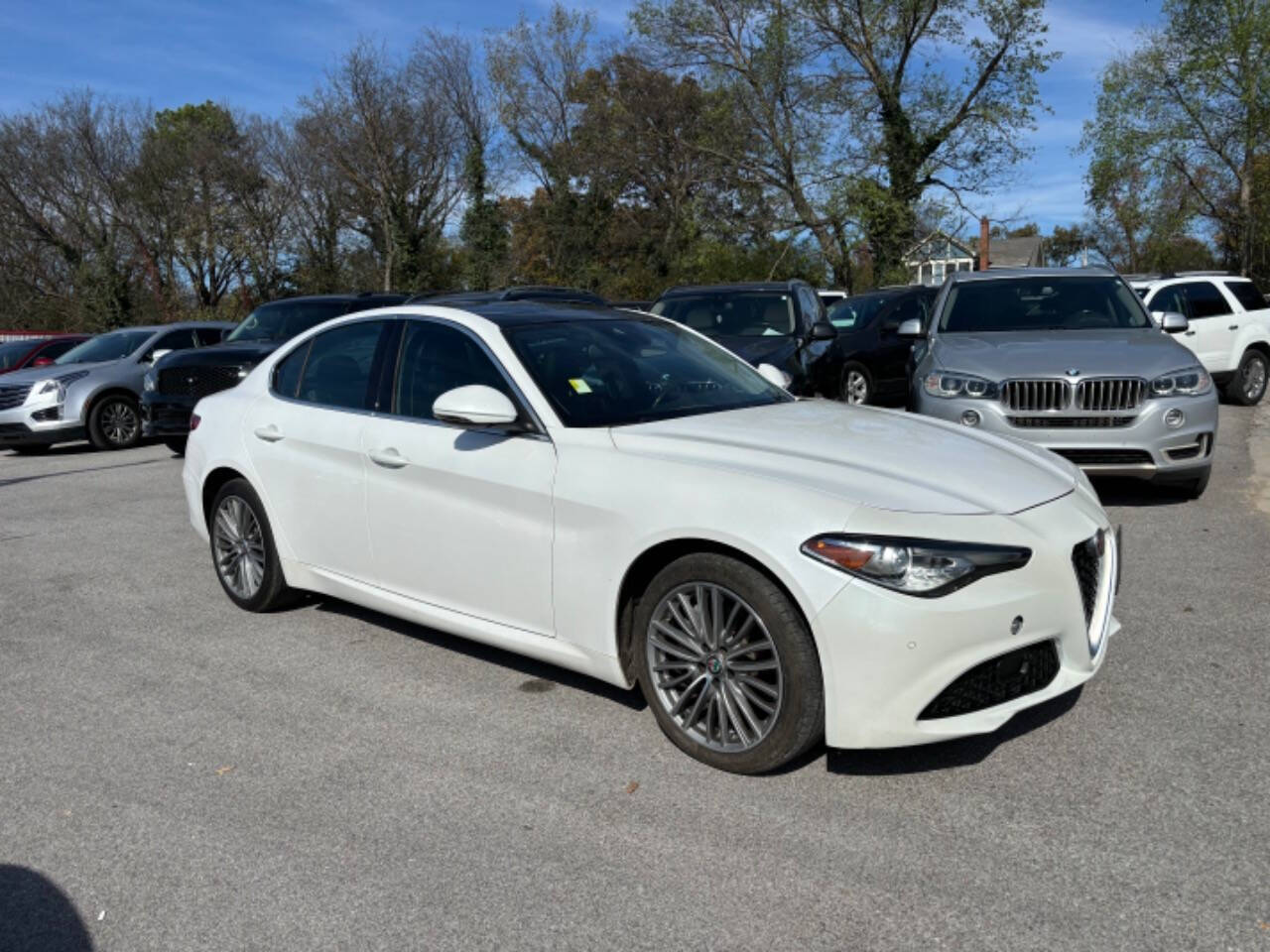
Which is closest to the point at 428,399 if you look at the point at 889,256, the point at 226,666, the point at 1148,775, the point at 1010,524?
the point at 226,666

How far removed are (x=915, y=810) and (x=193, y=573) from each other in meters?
5.06

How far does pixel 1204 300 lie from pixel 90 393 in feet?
48.7

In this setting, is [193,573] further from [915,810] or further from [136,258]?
[136,258]

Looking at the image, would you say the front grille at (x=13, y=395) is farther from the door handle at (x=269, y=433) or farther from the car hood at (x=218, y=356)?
the door handle at (x=269, y=433)

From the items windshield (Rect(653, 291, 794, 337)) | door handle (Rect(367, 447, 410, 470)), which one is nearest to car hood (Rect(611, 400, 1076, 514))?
door handle (Rect(367, 447, 410, 470))

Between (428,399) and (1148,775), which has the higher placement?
(428,399)

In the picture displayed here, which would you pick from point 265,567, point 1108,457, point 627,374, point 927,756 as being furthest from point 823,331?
point 927,756

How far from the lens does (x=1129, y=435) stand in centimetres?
724

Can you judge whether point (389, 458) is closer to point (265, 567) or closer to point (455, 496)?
point (455, 496)

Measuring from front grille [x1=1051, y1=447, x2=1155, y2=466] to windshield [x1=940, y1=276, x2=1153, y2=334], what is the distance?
1559 millimetres

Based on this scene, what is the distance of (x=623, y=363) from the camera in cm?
475

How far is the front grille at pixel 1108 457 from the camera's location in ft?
23.9

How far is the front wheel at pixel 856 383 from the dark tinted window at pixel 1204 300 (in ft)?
14.2

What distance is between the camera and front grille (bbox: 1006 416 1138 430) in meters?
7.29
